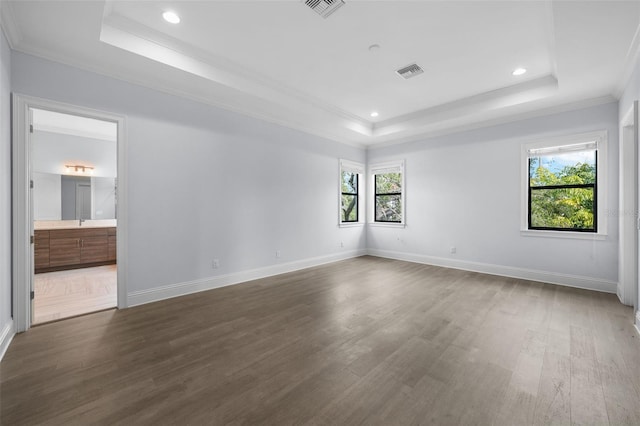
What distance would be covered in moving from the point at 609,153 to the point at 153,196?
20.4 feet

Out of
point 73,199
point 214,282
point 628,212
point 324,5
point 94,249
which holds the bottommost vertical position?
point 214,282

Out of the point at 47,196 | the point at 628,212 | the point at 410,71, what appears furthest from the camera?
the point at 47,196

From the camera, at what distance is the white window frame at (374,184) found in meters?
6.02

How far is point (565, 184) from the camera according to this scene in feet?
13.6

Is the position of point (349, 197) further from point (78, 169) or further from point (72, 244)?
point (78, 169)

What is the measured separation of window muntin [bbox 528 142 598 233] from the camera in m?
3.97

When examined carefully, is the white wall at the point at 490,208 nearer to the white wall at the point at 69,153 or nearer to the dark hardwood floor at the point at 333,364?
the dark hardwood floor at the point at 333,364

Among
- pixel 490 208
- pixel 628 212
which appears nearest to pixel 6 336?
pixel 490 208

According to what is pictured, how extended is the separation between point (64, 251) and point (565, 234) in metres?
8.84

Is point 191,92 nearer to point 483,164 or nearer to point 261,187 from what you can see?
point 261,187

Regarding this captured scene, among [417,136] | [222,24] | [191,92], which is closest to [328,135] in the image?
[417,136]

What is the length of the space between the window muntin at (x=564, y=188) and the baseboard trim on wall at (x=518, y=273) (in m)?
0.73

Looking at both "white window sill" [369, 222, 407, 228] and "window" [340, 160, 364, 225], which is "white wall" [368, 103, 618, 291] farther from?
"window" [340, 160, 364, 225]

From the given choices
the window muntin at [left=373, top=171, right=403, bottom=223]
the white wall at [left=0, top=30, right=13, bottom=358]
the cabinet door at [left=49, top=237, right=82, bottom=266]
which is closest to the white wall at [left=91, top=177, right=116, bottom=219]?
the cabinet door at [left=49, top=237, right=82, bottom=266]
